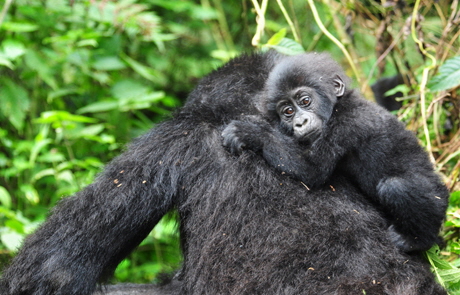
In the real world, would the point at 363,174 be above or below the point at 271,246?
above

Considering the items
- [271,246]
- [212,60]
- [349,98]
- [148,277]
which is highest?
[349,98]

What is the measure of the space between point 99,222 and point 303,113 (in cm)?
108

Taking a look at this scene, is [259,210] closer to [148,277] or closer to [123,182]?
[123,182]

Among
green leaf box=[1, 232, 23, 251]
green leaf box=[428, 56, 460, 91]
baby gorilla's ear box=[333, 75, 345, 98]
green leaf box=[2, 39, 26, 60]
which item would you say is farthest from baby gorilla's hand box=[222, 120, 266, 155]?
green leaf box=[2, 39, 26, 60]

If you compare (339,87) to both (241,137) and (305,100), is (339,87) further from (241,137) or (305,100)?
(241,137)

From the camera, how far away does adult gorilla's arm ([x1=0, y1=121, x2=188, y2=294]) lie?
2.40 meters

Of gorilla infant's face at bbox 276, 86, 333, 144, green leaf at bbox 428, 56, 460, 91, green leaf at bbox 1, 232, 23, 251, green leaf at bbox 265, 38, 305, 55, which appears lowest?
green leaf at bbox 1, 232, 23, 251

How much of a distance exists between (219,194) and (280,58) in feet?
3.19

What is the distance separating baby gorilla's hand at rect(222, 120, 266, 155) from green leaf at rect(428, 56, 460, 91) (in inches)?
48.1

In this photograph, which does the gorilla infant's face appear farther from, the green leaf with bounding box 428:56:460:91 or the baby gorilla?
the green leaf with bounding box 428:56:460:91

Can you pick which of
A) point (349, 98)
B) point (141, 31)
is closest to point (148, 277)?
point (141, 31)

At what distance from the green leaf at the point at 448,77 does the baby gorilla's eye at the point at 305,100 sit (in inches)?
34.1

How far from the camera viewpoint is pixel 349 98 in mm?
2699

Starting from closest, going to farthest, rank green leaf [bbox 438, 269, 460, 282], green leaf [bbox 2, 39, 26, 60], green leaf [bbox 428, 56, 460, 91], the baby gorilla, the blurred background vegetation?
the baby gorilla < green leaf [bbox 438, 269, 460, 282] < green leaf [bbox 428, 56, 460, 91] < the blurred background vegetation < green leaf [bbox 2, 39, 26, 60]
